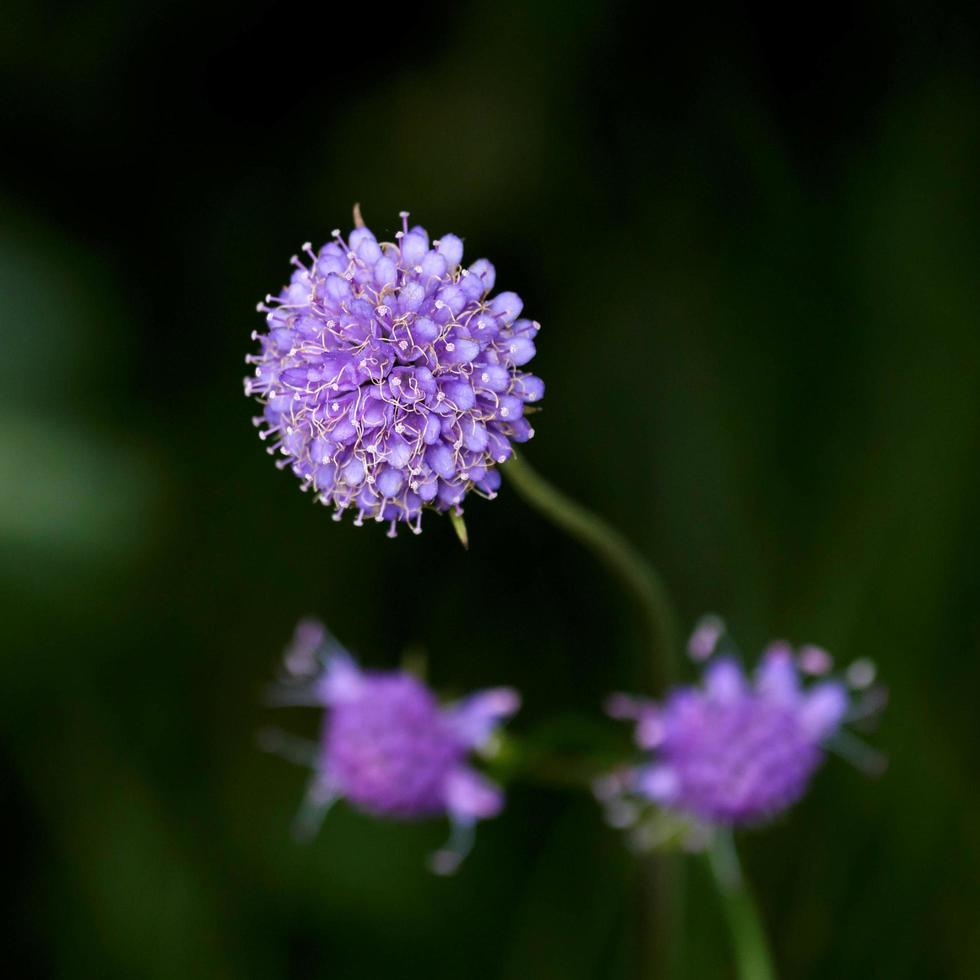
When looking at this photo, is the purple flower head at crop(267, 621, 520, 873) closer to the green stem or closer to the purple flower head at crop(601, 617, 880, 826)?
the purple flower head at crop(601, 617, 880, 826)

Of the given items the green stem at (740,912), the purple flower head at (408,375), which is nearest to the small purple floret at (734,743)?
the green stem at (740,912)

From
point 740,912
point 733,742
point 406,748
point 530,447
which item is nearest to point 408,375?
point 406,748

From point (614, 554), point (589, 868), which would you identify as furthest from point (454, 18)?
point (589, 868)

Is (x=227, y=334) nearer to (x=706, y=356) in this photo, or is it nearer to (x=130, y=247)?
(x=130, y=247)

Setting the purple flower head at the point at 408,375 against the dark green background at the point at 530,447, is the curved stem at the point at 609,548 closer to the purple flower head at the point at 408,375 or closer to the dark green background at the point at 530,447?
the purple flower head at the point at 408,375

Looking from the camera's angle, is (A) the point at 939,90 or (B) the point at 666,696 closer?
(B) the point at 666,696

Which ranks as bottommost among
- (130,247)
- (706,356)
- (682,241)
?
(130,247)

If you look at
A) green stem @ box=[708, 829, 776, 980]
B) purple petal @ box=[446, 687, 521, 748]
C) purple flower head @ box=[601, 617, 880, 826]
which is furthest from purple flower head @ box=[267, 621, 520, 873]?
green stem @ box=[708, 829, 776, 980]

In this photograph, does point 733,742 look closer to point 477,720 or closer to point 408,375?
point 477,720
